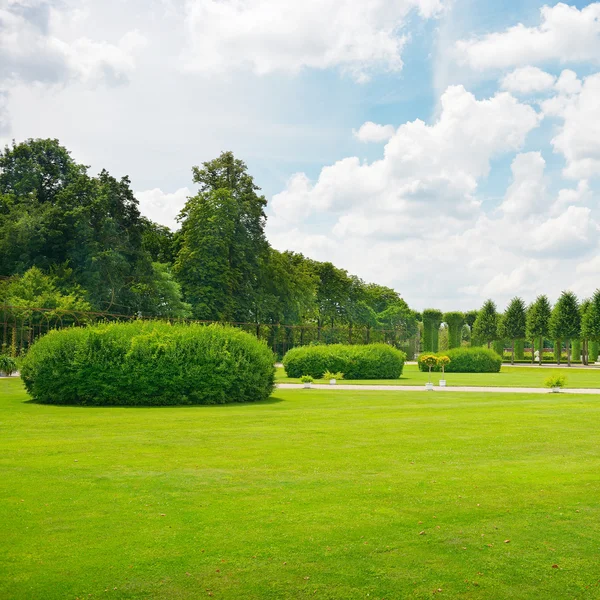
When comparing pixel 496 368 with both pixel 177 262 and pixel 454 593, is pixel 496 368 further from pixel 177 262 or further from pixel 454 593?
pixel 454 593

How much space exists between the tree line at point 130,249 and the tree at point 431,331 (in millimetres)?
7755

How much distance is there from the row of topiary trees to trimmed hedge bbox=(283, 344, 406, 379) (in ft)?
89.0

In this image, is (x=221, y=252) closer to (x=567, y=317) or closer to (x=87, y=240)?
(x=87, y=240)

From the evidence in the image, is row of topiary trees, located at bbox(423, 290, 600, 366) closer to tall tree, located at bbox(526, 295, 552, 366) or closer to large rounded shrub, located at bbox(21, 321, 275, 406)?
tall tree, located at bbox(526, 295, 552, 366)

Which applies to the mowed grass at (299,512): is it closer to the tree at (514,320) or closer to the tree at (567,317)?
the tree at (567,317)

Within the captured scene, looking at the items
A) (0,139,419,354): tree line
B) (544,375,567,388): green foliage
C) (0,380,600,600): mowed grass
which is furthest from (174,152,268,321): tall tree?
(0,380,600,600): mowed grass

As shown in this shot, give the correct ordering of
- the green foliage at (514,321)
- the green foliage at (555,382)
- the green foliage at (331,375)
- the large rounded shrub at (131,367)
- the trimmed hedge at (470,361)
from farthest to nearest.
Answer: the green foliage at (514,321), the trimmed hedge at (470,361), the green foliage at (331,375), the green foliage at (555,382), the large rounded shrub at (131,367)

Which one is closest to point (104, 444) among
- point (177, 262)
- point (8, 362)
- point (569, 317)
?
point (8, 362)

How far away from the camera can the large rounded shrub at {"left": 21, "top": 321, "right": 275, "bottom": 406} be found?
1839 cm

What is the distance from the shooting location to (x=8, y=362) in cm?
2875

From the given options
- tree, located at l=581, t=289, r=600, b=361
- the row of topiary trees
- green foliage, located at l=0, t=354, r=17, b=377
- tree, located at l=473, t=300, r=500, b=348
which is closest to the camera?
green foliage, located at l=0, t=354, r=17, b=377

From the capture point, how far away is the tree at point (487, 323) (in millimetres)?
73062

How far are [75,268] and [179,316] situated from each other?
7.51 meters

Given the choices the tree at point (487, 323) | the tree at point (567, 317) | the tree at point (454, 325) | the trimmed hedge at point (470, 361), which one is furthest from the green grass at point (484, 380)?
the tree at point (487, 323)
